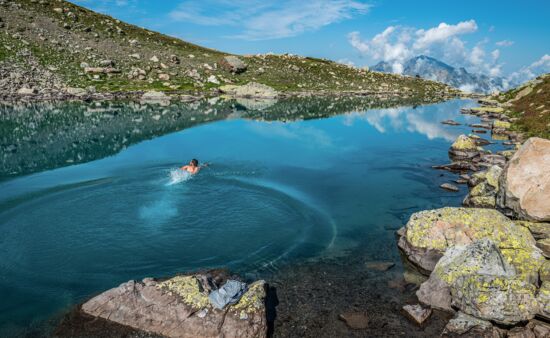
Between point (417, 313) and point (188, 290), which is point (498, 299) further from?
point (188, 290)

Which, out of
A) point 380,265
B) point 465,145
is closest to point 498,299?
point 380,265

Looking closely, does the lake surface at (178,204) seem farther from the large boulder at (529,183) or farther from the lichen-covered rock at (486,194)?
the large boulder at (529,183)

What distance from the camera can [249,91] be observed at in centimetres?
12769

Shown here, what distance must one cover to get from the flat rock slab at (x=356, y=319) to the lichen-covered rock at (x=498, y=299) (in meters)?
4.28

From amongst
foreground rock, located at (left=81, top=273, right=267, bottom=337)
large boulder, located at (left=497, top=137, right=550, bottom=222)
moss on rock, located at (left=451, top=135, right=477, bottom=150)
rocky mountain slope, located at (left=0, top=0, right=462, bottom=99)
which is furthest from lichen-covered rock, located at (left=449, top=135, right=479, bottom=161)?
rocky mountain slope, located at (left=0, top=0, right=462, bottom=99)

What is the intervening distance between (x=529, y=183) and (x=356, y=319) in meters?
16.6

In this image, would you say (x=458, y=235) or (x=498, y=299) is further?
(x=458, y=235)

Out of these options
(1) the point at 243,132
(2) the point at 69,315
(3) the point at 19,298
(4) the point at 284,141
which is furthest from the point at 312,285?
(1) the point at 243,132

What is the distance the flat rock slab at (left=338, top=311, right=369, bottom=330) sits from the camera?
17.6 metres

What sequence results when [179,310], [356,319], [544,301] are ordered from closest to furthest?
1. [179,310]
2. [544,301]
3. [356,319]

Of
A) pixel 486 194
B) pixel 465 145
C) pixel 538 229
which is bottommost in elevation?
pixel 538 229

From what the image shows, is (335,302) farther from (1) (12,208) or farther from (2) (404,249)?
(1) (12,208)

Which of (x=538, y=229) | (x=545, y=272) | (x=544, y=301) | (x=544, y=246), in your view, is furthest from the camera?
(x=538, y=229)

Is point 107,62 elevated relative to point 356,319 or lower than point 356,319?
elevated
